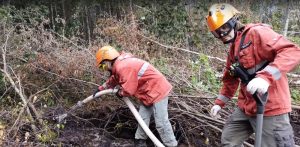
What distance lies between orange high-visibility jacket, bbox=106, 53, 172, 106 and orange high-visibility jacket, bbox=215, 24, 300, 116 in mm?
1408

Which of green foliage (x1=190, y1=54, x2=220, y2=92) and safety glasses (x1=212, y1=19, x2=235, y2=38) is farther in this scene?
green foliage (x1=190, y1=54, x2=220, y2=92)

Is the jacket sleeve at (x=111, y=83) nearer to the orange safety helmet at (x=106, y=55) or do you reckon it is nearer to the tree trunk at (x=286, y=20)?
the orange safety helmet at (x=106, y=55)

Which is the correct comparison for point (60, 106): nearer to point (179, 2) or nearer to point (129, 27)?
point (129, 27)

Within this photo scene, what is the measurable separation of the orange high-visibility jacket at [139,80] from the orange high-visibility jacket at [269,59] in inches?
55.4

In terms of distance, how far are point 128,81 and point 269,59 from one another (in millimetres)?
1882

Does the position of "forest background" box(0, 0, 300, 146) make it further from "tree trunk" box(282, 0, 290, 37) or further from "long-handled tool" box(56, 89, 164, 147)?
"tree trunk" box(282, 0, 290, 37)

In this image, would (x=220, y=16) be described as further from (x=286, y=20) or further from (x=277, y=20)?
(x=286, y=20)

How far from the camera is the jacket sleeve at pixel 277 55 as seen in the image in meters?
2.45

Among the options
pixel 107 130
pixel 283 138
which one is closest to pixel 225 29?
pixel 283 138

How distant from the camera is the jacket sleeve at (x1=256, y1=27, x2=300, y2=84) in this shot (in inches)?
96.6

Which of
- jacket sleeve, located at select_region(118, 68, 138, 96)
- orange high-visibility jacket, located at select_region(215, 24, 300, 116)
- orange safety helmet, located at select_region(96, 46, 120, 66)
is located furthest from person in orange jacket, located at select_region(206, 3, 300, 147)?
orange safety helmet, located at select_region(96, 46, 120, 66)

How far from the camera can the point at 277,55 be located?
2514mm

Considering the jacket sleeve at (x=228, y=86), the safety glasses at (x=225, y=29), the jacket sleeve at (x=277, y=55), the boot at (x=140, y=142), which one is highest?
the safety glasses at (x=225, y=29)

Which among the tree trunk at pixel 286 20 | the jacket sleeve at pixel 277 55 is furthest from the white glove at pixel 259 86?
the tree trunk at pixel 286 20
